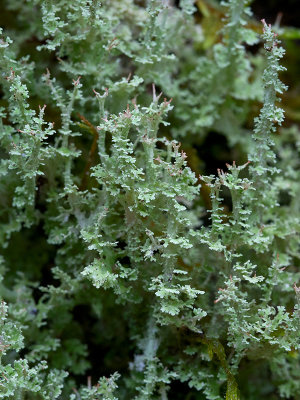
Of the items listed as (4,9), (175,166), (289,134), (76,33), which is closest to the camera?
(175,166)

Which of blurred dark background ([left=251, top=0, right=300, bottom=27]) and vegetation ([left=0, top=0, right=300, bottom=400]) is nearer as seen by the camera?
vegetation ([left=0, top=0, right=300, bottom=400])

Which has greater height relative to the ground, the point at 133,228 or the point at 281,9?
the point at 281,9

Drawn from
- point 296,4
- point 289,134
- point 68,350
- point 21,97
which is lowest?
point 68,350

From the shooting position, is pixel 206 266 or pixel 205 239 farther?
pixel 206 266

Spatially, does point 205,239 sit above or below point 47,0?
below

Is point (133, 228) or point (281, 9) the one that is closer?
point (133, 228)

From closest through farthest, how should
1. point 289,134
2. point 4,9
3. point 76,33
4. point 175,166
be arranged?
point 175,166 < point 76,33 < point 4,9 < point 289,134

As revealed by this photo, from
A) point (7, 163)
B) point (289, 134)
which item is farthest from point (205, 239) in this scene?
point (289, 134)

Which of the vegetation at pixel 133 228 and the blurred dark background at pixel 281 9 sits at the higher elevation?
the blurred dark background at pixel 281 9

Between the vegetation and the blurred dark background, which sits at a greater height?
the blurred dark background

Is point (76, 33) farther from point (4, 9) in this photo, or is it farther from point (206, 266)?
point (206, 266)

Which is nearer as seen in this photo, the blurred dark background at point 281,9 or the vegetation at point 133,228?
the vegetation at point 133,228
